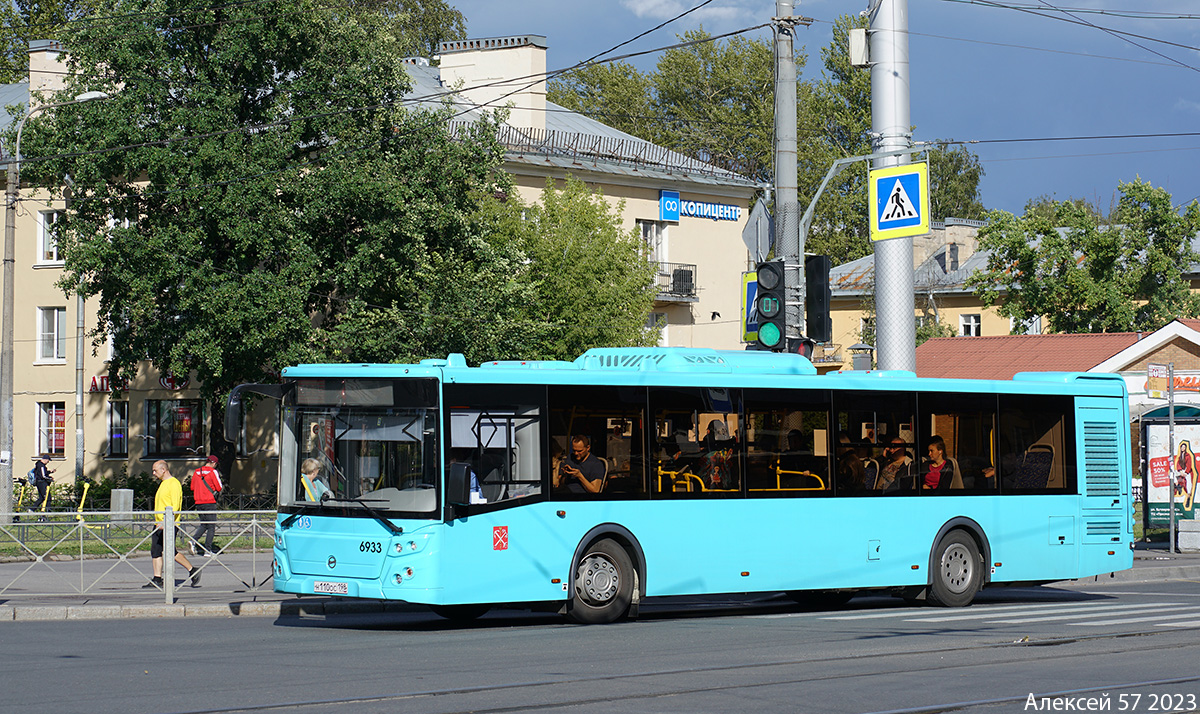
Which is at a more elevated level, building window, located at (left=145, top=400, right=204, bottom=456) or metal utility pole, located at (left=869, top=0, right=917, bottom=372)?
metal utility pole, located at (left=869, top=0, right=917, bottom=372)

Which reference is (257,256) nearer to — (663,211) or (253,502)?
(253,502)

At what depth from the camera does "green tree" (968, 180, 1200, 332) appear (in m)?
54.6

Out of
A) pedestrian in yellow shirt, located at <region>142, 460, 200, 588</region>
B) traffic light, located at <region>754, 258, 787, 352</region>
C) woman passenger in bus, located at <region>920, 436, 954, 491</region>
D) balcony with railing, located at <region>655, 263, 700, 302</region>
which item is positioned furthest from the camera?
balcony with railing, located at <region>655, 263, 700, 302</region>

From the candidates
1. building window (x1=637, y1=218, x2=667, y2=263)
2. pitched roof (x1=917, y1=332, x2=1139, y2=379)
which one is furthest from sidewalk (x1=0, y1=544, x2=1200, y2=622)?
building window (x1=637, y1=218, x2=667, y2=263)

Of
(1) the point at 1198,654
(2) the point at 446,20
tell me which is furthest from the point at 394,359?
(2) the point at 446,20

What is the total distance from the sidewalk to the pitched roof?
26.8 metres

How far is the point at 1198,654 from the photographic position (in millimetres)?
11852

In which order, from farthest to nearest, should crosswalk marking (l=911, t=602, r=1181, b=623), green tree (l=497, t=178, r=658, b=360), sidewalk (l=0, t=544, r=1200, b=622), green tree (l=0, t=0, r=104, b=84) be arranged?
green tree (l=0, t=0, r=104, b=84), green tree (l=497, t=178, r=658, b=360), sidewalk (l=0, t=544, r=1200, b=622), crosswalk marking (l=911, t=602, r=1181, b=623)

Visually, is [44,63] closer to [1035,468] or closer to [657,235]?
[657,235]

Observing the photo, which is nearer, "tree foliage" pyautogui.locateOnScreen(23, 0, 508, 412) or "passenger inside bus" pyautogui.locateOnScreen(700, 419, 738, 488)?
"passenger inside bus" pyautogui.locateOnScreen(700, 419, 738, 488)

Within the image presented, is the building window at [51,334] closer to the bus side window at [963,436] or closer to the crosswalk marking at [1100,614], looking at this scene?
the bus side window at [963,436]

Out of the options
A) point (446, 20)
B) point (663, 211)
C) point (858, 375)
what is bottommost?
point (858, 375)

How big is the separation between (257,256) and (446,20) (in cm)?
3505

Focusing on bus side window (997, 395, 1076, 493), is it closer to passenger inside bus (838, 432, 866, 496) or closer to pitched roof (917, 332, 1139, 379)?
passenger inside bus (838, 432, 866, 496)
